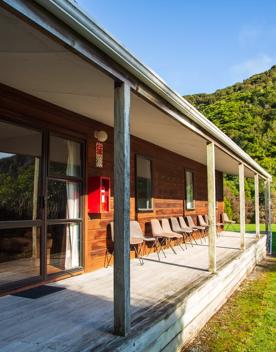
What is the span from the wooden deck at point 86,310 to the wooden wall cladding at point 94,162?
534mm

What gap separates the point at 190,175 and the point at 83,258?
5832mm

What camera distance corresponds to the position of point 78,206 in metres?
5.31

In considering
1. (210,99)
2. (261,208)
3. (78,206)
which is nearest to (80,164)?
(78,206)

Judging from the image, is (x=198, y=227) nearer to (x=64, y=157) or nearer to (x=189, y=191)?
(x=189, y=191)

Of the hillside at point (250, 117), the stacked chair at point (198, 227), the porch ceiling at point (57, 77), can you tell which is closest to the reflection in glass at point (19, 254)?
the porch ceiling at point (57, 77)

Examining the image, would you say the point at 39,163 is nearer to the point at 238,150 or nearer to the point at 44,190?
the point at 44,190

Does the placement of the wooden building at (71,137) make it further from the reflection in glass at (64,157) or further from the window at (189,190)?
the window at (189,190)

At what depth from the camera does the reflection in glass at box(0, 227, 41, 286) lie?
432 centimetres

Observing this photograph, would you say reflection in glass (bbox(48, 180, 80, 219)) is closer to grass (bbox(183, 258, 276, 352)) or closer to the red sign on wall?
the red sign on wall

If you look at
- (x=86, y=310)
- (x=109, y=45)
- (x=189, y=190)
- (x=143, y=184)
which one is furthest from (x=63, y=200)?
(x=189, y=190)

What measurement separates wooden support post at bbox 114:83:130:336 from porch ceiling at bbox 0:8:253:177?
559 mm

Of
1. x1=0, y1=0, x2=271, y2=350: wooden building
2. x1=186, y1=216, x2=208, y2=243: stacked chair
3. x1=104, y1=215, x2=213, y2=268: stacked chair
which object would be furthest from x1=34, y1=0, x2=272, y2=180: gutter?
x1=186, y1=216, x2=208, y2=243: stacked chair

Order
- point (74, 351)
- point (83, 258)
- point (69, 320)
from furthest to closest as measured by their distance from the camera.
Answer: point (83, 258) < point (69, 320) < point (74, 351)

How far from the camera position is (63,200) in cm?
505
